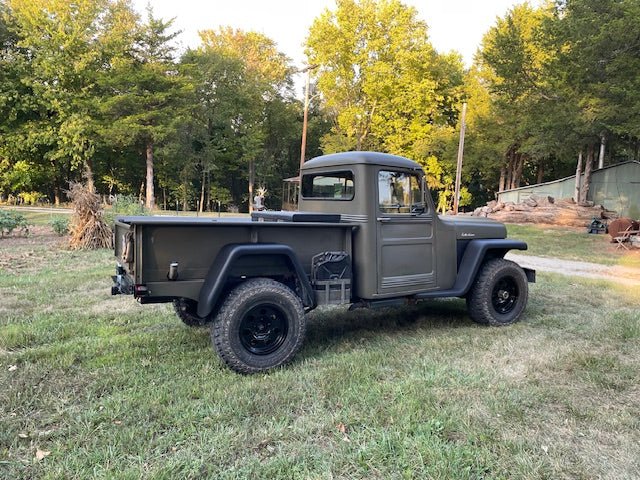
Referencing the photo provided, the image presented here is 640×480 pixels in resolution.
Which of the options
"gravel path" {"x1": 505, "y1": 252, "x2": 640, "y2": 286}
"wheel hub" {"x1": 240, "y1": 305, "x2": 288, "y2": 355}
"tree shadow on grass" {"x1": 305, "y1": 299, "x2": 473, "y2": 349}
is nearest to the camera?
"wheel hub" {"x1": 240, "y1": 305, "x2": 288, "y2": 355}

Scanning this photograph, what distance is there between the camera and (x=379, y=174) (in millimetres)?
4219

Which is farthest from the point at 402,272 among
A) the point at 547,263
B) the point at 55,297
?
the point at 547,263

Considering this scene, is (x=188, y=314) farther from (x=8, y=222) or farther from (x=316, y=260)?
(x=8, y=222)

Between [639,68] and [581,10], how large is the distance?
2.40 metres

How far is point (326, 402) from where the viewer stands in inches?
Result: 119

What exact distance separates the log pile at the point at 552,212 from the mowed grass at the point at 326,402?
16594mm

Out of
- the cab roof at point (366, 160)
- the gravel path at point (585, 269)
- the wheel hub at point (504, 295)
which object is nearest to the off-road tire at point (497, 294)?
the wheel hub at point (504, 295)

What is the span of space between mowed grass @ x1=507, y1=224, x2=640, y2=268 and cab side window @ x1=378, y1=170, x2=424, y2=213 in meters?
8.53

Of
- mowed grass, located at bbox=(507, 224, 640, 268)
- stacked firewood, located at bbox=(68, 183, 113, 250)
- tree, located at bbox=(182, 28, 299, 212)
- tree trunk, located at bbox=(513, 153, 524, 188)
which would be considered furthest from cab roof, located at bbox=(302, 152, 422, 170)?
tree trunk, located at bbox=(513, 153, 524, 188)

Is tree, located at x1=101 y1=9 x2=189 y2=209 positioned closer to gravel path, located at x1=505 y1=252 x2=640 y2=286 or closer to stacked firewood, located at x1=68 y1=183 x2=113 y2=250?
stacked firewood, located at x1=68 y1=183 x2=113 y2=250

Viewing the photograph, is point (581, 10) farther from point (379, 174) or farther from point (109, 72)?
point (109, 72)

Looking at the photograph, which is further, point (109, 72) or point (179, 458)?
point (109, 72)

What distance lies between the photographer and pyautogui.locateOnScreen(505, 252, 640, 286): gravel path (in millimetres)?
8516

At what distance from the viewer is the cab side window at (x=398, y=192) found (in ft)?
13.9
